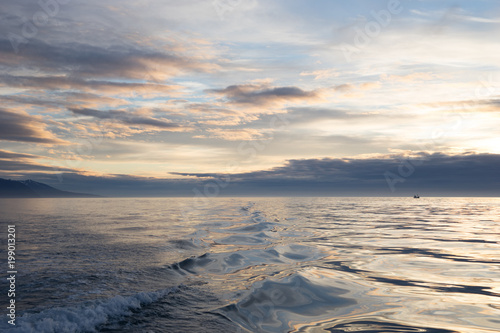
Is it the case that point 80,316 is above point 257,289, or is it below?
below

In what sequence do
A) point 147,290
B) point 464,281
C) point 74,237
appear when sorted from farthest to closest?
point 74,237
point 464,281
point 147,290

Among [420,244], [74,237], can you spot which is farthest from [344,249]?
[74,237]

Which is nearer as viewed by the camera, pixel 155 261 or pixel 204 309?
pixel 204 309

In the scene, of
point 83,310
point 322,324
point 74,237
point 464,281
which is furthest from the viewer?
point 74,237

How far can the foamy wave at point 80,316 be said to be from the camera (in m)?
7.62

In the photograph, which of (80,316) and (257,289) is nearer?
(80,316)

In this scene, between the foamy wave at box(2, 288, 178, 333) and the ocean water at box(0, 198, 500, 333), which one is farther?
the ocean water at box(0, 198, 500, 333)

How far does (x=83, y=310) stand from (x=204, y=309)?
11.2 ft

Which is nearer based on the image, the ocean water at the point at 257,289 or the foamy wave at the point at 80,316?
the foamy wave at the point at 80,316

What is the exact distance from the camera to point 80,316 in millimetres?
8344

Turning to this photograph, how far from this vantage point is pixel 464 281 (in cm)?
1177

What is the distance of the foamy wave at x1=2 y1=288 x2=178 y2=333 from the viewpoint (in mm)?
7621

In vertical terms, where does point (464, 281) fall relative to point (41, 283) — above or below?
above

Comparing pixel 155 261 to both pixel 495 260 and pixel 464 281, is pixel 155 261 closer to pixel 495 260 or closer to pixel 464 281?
pixel 464 281
